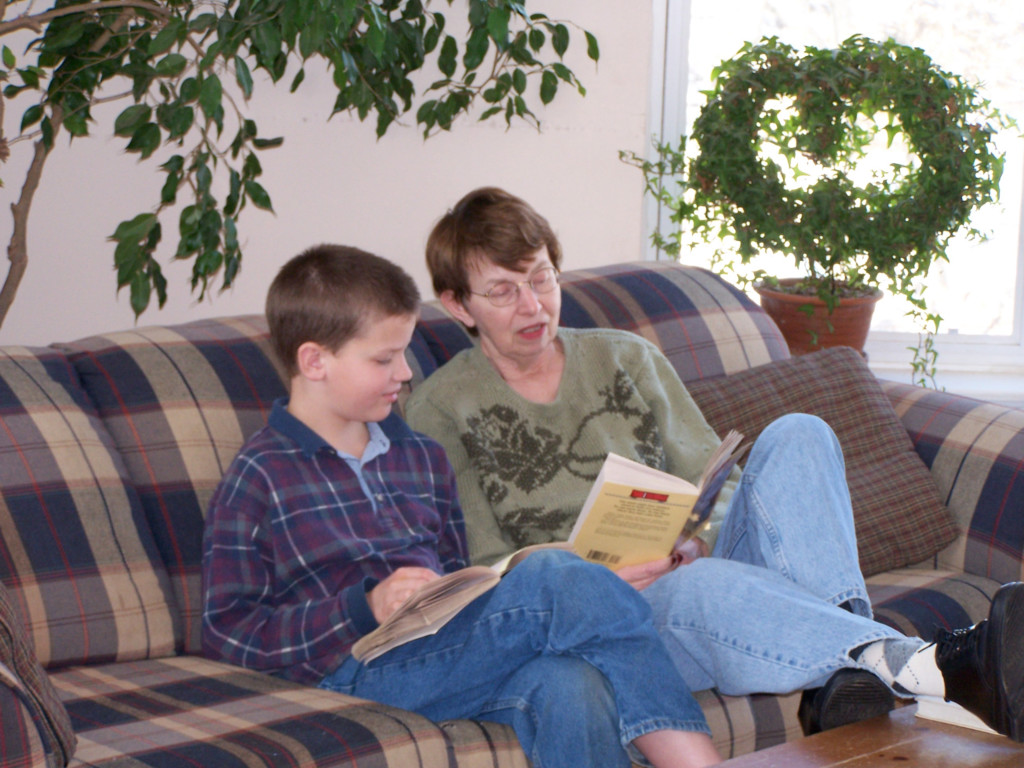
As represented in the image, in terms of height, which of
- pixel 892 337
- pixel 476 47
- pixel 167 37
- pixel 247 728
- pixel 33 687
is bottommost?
pixel 247 728

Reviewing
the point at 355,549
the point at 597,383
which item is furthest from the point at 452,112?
the point at 355,549

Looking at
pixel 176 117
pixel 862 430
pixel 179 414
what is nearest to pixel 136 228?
pixel 176 117

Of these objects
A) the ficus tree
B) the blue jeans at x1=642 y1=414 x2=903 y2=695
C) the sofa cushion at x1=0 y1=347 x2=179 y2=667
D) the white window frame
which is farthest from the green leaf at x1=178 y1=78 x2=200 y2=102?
the white window frame

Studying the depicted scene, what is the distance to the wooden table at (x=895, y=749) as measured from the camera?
1108 mm

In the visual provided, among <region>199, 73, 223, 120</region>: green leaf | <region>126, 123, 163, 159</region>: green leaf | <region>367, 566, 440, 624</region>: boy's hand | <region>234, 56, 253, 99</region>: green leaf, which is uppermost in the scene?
<region>234, 56, 253, 99</region>: green leaf

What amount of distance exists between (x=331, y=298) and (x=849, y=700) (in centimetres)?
84

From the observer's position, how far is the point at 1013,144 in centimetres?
347

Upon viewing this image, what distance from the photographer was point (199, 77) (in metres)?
1.94

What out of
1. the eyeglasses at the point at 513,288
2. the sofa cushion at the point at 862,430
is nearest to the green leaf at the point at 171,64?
the eyeglasses at the point at 513,288

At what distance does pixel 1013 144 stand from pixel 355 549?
287 cm

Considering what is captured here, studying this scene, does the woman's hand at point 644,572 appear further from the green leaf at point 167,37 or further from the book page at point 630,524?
the green leaf at point 167,37

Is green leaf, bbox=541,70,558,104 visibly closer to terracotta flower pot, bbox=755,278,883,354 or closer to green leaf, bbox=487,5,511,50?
green leaf, bbox=487,5,511,50

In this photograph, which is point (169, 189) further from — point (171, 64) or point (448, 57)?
point (448, 57)

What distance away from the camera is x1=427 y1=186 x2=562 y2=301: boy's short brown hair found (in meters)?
1.73
